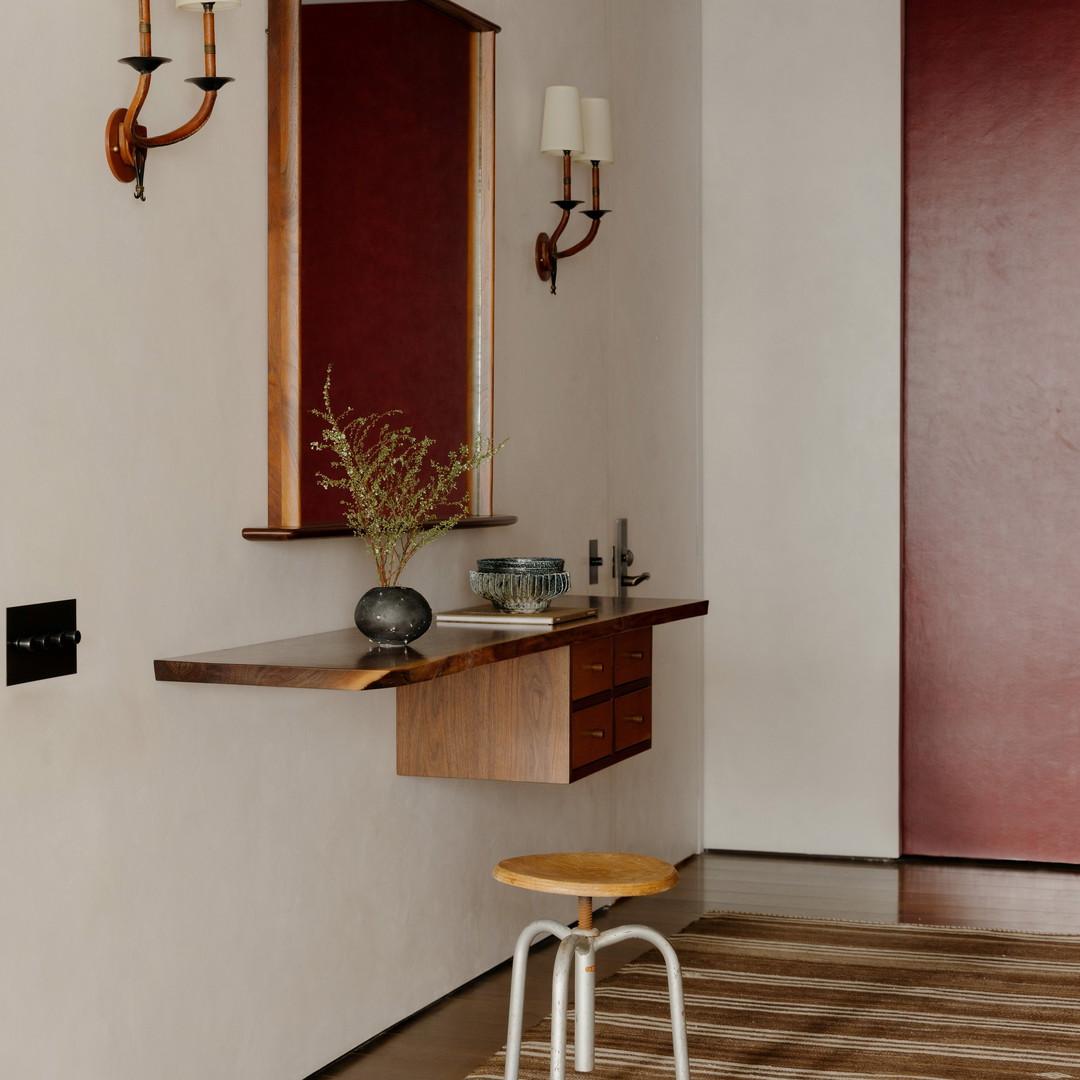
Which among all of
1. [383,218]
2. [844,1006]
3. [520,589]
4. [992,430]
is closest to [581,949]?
[520,589]

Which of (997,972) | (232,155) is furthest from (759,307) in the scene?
(232,155)

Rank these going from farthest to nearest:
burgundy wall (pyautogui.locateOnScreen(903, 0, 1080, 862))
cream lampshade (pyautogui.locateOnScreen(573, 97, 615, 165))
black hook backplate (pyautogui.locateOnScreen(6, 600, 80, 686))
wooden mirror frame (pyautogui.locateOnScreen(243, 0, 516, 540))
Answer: burgundy wall (pyautogui.locateOnScreen(903, 0, 1080, 862)) → cream lampshade (pyautogui.locateOnScreen(573, 97, 615, 165)) → wooden mirror frame (pyautogui.locateOnScreen(243, 0, 516, 540)) → black hook backplate (pyautogui.locateOnScreen(6, 600, 80, 686))

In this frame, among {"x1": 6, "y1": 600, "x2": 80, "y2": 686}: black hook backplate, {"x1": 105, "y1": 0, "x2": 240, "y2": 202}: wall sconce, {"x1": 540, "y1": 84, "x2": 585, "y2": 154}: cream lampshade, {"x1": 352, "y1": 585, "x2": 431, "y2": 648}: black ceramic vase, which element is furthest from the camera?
{"x1": 540, "y1": 84, "x2": 585, "y2": 154}: cream lampshade

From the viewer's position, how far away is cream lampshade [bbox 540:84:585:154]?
350 cm

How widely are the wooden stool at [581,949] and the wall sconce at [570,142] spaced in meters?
1.69

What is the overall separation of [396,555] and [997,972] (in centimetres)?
172

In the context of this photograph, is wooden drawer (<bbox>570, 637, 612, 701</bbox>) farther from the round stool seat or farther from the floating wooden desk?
the round stool seat

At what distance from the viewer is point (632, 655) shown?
3234 mm

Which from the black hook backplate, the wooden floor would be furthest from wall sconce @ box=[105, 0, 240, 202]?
the wooden floor

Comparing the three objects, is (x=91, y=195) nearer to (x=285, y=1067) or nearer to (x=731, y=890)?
(x=285, y=1067)

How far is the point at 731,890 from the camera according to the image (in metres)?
4.26

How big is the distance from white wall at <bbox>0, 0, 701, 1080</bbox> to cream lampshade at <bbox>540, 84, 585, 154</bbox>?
0.06 meters

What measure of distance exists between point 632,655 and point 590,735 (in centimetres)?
30

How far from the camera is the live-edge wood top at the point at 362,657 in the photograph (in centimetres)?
216
